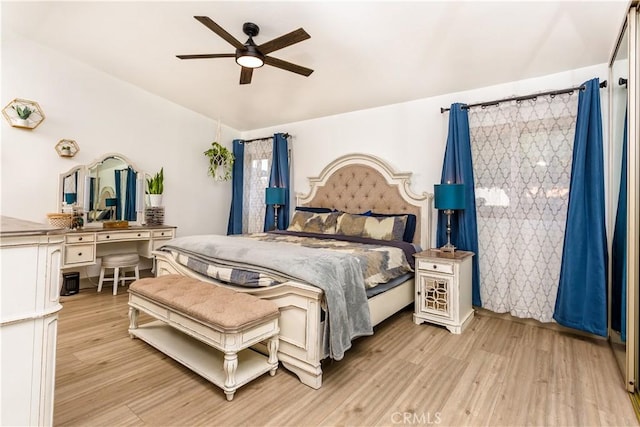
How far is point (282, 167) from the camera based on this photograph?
16.3 feet

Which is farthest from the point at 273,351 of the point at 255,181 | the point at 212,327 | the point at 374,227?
the point at 255,181

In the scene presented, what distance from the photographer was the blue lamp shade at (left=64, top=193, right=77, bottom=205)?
387 centimetres

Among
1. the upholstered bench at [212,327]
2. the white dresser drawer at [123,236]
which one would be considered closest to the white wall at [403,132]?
the white dresser drawer at [123,236]

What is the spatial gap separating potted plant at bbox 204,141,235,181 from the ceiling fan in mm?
2519

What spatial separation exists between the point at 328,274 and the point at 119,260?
10.3 feet

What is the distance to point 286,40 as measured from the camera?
237 centimetres

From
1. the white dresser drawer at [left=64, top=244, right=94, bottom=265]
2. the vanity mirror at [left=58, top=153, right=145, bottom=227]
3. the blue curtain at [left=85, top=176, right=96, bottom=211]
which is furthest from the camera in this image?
the blue curtain at [left=85, top=176, right=96, bottom=211]

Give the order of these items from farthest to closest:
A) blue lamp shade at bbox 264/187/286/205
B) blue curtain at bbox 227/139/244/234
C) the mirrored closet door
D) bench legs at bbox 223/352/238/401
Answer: blue curtain at bbox 227/139/244/234 < blue lamp shade at bbox 264/187/286/205 < the mirrored closet door < bench legs at bbox 223/352/238/401

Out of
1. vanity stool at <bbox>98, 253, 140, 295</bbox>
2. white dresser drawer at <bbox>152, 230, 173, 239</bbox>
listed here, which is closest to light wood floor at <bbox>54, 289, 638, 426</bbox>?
vanity stool at <bbox>98, 253, 140, 295</bbox>

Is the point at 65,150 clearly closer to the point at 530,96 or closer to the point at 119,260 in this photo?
the point at 119,260

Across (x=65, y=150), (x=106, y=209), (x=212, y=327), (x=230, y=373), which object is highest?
(x=65, y=150)

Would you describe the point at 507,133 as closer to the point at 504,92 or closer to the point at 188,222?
the point at 504,92

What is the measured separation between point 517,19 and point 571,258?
1956 mm

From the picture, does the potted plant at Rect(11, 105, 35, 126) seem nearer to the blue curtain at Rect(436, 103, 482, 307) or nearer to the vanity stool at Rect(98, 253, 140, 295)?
the vanity stool at Rect(98, 253, 140, 295)
